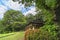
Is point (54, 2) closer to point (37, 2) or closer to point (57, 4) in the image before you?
point (57, 4)

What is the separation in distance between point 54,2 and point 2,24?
57631 millimetres

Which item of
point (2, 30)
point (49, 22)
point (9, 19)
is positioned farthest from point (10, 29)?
point (49, 22)

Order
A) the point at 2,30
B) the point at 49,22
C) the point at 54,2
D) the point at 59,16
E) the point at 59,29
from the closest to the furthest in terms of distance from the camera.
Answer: the point at 54,2, the point at 59,16, the point at 59,29, the point at 49,22, the point at 2,30

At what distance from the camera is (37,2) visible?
28.6ft

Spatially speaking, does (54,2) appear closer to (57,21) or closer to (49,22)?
(57,21)

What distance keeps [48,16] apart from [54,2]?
2.10 meters

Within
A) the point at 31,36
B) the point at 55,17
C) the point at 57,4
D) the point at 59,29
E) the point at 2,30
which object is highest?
the point at 57,4

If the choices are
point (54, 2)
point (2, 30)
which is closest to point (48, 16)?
point (54, 2)

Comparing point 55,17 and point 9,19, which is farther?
point 9,19

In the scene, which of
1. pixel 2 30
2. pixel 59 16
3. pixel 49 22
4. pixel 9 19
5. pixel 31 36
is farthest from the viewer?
pixel 9 19

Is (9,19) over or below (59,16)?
below

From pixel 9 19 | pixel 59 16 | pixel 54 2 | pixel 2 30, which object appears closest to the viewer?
pixel 54 2

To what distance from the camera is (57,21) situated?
8.40m

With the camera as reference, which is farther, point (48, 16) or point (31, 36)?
point (31, 36)
